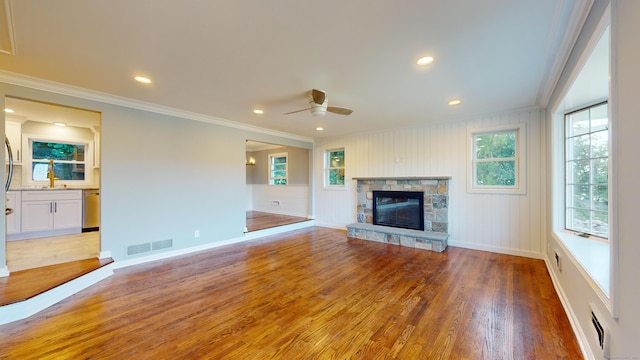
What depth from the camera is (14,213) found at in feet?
14.3

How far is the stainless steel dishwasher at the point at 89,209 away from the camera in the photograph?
5.16m

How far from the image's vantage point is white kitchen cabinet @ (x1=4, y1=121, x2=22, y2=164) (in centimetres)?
477

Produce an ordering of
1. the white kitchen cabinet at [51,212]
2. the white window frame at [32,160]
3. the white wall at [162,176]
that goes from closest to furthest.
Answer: the white wall at [162,176] < the white kitchen cabinet at [51,212] < the white window frame at [32,160]

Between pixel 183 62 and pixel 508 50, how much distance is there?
312 cm

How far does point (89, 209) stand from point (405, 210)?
265 inches

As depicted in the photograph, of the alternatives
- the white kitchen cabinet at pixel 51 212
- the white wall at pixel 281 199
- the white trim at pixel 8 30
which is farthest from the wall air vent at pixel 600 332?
the white kitchen cabinet at pixel 51 212

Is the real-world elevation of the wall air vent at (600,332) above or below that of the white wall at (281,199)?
below

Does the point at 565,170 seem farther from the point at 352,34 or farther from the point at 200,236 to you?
the point at 200,236

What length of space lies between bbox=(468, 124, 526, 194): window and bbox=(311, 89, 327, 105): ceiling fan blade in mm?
3149

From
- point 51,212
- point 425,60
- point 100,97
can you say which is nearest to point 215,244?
point 100,97

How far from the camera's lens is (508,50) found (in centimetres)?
227

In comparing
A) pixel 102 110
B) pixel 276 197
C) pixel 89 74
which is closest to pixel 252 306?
pixel 89 74

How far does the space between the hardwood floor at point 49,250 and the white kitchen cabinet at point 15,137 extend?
1.76 meters

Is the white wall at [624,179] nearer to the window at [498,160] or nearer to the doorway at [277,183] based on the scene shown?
the window at [498,160]
